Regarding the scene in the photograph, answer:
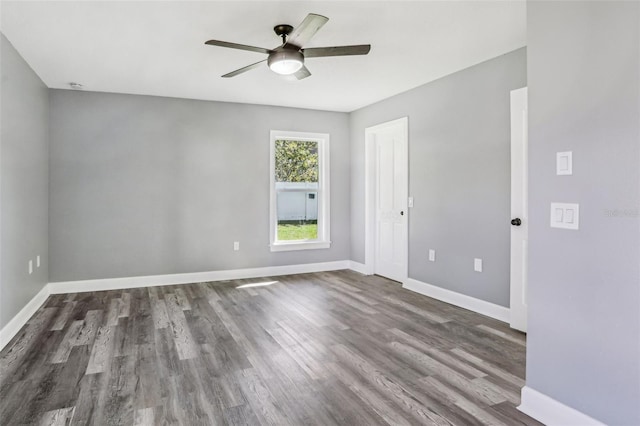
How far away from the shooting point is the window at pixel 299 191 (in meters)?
5.81

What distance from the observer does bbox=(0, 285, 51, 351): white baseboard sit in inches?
120

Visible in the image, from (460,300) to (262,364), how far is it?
2.35 m

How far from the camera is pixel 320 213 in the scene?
6145 mm

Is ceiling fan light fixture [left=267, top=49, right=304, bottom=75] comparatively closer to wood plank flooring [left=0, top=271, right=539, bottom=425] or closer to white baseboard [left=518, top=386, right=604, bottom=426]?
wood plank flooring [left=0, top=271, right=539, bottom=425]

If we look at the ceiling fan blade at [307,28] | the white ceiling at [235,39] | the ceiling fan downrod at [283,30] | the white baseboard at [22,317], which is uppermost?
the white ceiling at [235,39]

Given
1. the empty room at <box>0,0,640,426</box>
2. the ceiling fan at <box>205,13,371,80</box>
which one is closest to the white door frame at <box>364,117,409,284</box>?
the empty room at <box>0,0,640,426</box>

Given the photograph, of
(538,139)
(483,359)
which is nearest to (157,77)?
(538,139)

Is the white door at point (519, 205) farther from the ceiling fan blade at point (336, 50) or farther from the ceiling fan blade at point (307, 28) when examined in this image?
the ceiling fan blade at point (307, 28)

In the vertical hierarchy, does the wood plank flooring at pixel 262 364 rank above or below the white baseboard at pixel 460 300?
below

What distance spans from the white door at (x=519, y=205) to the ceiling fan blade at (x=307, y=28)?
6.71 feet

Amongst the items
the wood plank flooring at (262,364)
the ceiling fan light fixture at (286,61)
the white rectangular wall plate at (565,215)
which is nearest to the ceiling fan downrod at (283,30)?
the ceiling fan light fixture at (286,61)

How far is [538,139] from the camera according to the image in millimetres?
2018

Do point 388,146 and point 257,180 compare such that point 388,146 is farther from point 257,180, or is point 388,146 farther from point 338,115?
point 257,180

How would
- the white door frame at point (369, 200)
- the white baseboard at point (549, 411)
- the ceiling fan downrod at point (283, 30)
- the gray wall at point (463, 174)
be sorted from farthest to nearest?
the white door frame at point (369, 200)
the gray wall at point (463, 174)
the ceiling fan downrod at point (283, 30)
the white baseboard at point (549, 411)
